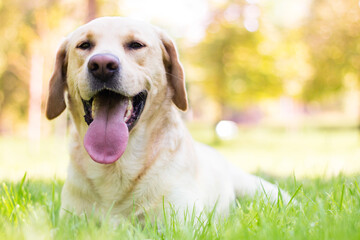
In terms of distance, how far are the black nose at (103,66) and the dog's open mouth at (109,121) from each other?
0.22 metres

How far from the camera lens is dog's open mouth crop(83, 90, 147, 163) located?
8.57ft

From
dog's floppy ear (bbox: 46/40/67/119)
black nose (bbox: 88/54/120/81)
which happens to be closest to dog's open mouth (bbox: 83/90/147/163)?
black nose (bbox: 88/54/120/81)

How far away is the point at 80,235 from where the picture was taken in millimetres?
1907

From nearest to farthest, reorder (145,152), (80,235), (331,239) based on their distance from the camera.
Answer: (331,239) < (80,235) < (145,152)

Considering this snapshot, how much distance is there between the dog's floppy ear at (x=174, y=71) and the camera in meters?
3.08

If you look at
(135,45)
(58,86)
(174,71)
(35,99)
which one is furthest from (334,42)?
(58,86)

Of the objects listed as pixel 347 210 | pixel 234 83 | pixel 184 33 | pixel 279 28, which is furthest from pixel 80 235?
pixel 279 28

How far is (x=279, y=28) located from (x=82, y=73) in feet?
66.0

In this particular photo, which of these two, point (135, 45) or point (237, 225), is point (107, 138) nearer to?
point (135, 45)

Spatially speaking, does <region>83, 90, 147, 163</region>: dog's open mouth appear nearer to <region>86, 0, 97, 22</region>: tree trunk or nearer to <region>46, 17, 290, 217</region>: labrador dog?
<region>46, 17, 290, 217</region>: labrador dog

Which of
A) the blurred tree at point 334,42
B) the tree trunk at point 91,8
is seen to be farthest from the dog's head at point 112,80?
the blurred tree at point 334,42

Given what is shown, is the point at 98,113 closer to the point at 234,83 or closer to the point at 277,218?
the point at 277,218

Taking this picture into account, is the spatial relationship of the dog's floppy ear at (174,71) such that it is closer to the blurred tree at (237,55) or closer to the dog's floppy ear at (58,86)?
the dog's floppy ear at (58,86)

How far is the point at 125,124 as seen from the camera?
2.66m
